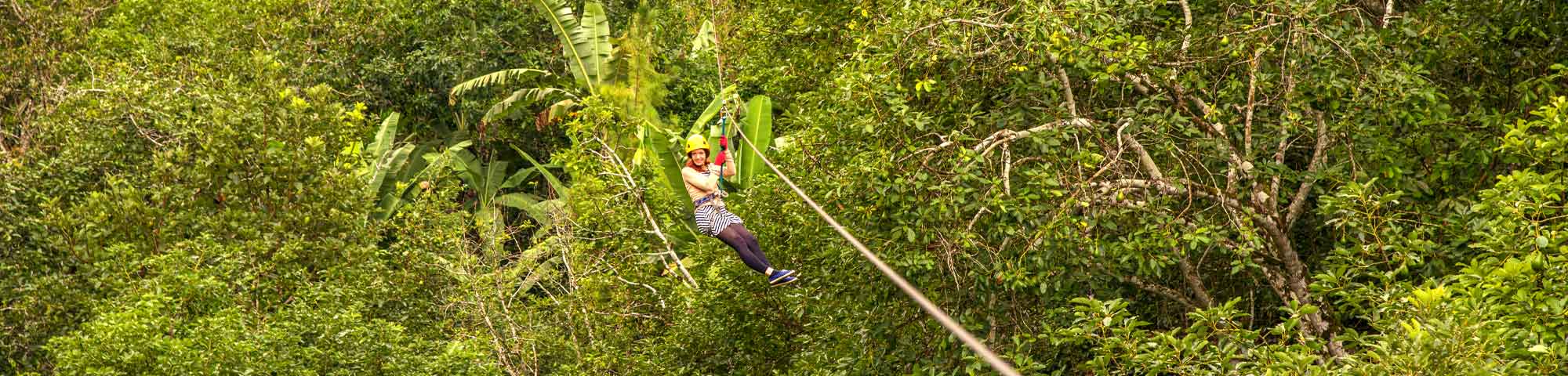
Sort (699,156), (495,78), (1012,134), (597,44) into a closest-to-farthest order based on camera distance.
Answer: (1012,134), (699,156), (597,44), (495,78)

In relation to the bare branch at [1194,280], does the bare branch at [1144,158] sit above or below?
above

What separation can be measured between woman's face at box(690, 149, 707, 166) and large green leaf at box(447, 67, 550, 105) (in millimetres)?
9874

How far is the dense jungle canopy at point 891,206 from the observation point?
26.5ft

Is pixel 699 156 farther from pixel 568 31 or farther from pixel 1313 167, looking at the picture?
pixel 568 31

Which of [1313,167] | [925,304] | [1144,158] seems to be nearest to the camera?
[925,304]

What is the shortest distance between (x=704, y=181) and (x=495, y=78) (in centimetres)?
1070

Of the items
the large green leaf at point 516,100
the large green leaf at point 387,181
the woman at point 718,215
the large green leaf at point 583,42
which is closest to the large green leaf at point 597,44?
the large green leaf at point 583,42

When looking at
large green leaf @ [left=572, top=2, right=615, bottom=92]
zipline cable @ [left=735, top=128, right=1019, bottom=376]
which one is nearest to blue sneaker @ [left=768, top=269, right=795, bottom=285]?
zipline cable @ [left=735, top=128, right=1019, bottom=376]

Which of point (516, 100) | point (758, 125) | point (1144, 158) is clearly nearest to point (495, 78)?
point (516, 100)

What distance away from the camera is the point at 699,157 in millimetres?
10727

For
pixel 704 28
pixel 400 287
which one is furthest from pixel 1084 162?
pixel 704 28

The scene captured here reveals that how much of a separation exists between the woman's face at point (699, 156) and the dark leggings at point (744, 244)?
0.46 meters

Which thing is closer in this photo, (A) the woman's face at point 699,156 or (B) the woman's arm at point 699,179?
(A) the woman's face at point 699,156

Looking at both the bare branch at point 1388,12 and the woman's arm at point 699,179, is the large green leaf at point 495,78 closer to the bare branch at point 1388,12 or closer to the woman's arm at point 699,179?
the woman's arm at point 699,179
